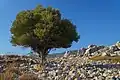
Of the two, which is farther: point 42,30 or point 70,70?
point 42,30

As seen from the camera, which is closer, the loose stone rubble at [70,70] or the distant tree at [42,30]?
the loose stone rubble at [70,70]

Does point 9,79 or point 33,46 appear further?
point 33,46

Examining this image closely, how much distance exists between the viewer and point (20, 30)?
43406mm

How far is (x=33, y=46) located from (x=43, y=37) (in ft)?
12.3

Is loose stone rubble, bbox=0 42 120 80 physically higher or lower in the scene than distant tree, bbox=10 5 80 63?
lower

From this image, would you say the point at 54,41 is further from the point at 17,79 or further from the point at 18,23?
the point at 17,79

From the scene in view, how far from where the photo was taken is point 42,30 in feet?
128

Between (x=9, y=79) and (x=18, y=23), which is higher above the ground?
(x=18, y=23)

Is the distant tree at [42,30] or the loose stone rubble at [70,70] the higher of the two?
the distant tree at [42,30]

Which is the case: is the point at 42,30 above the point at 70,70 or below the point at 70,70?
above

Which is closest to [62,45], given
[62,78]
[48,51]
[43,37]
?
[48,51]

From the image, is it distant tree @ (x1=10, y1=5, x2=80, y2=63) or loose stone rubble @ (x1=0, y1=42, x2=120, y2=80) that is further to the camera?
distant tree @ (x1=10, y1=5, x2=80, y2=63)

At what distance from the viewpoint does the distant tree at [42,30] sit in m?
39.3

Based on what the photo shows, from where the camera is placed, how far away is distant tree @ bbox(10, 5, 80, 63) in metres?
39.3
